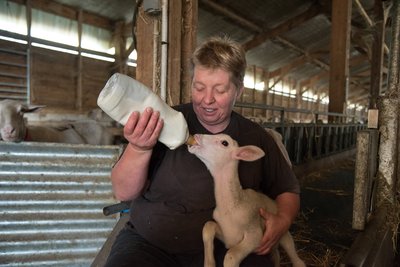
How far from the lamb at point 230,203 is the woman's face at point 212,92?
121 mm

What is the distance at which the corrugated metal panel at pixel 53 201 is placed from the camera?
98.8 inches

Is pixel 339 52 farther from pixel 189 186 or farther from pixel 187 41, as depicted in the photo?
pixel 189 186

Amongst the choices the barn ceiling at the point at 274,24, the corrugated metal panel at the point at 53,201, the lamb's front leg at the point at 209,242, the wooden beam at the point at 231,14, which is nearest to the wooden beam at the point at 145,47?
the corrugated metal panel at the point at 53,201

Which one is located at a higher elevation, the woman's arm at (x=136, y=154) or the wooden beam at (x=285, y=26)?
the wooden beam at (x=285, y=26)

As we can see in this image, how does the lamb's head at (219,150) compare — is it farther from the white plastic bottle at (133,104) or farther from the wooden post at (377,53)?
the wooden post at (377,53)

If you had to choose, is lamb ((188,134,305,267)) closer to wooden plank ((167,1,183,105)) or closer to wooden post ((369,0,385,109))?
wooden plank ((167,1,183,105))

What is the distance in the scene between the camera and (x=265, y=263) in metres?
1.58

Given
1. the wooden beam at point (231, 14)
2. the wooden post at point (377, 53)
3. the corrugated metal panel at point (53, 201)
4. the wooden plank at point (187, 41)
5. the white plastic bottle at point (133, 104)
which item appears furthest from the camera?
the wooden beam at point (231, 14)

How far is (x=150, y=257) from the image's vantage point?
4.95ft

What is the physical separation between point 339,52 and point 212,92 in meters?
8.24

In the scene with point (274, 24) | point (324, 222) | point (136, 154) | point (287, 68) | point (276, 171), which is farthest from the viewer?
point (287, 68)

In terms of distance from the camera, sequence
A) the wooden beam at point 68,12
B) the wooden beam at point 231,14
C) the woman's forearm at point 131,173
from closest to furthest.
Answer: the woman's forearm at point 131,173 → the wooden beam at point 68,12 → the wooden beam at point 231,14

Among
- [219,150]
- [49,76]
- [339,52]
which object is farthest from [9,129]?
[339,52]

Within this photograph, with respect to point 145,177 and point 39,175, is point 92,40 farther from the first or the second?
point 145,177
